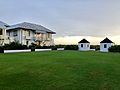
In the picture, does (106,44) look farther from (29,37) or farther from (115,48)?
(29,37)

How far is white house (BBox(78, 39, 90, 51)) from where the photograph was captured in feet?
218

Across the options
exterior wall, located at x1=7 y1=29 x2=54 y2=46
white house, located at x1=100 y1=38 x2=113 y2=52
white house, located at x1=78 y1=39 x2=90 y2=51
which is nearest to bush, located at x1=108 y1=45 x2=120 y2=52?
white house, located at x1=100 y1=38 x2=113 y2=52

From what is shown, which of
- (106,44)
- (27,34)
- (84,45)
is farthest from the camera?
(84,45)

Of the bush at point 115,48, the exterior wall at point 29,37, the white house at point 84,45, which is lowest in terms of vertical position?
the bush at point 115,48

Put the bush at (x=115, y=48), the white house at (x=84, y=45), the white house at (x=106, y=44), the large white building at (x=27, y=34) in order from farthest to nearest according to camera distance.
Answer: the white house at (x=84, y=45) < the large white building at (x=27, y=34) < the white house at (x=106, y=44) < the bush at (x=115, y=48)

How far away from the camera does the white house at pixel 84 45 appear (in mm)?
66312

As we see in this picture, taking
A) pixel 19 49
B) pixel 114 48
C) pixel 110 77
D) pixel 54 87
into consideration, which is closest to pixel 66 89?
pixel 54 87

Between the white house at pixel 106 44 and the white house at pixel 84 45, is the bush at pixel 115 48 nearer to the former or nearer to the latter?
the white house at pixel 106 44

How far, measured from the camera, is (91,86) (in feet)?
39.5

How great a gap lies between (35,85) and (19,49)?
35.1 meters

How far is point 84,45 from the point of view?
Answer: 2611 inches

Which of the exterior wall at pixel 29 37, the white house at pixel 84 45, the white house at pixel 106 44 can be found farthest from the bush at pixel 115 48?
the exterior wall at pixel 29 37

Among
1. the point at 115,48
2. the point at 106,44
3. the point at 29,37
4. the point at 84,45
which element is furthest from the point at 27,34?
the point at 115,48

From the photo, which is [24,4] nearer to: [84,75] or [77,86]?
[84,75]
